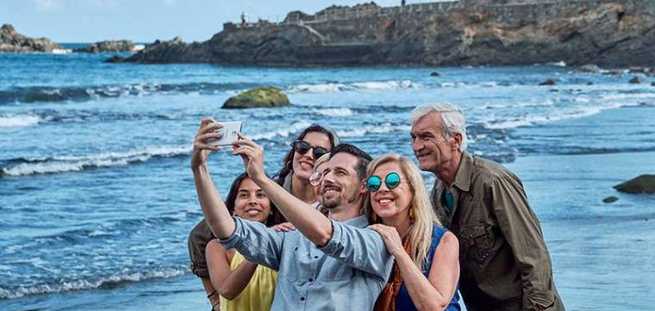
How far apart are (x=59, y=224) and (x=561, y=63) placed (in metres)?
64.6

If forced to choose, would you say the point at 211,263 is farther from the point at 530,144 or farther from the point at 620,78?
the point at 620,78

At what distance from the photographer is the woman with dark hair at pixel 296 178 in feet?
18.5

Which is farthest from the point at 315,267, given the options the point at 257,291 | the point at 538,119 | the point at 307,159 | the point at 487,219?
the point at 538,119

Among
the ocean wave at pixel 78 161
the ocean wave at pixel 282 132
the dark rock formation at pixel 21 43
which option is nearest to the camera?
the ocean wave at pixel 78 161

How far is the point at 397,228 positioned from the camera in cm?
463

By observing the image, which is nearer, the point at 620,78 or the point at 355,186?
the point at 355,186

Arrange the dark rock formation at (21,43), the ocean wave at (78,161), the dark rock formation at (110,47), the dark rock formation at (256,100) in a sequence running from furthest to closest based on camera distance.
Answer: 1. the dark rock formation at (110,47)
2. the dark rock formation at (21,43)
3. the dark rock formation at (256,100)
4. the ocean wave at (78,161)

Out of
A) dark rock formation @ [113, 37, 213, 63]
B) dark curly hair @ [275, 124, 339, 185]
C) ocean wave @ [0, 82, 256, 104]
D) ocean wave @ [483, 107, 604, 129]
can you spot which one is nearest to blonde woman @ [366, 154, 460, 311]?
dark curly hair @ [275, 124, 339, 185]

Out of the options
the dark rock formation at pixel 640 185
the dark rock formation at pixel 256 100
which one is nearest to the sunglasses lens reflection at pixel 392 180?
the dark rock formation at pixel 640 185

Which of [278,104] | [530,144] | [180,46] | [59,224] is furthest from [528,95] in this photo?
[180,46]

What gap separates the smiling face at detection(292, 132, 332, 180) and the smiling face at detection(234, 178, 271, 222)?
2.00 feet

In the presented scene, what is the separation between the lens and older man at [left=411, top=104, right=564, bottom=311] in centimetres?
515

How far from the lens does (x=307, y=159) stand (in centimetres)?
576

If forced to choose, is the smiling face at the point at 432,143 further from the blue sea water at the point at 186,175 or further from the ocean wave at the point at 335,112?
the ocean wave at the point at 335,112
